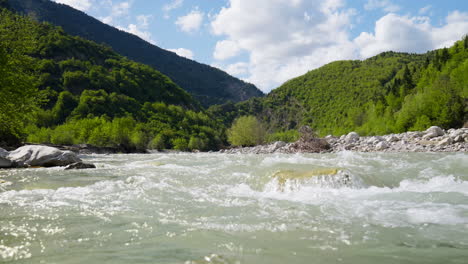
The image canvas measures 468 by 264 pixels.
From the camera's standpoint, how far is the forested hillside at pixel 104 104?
68.4 metres

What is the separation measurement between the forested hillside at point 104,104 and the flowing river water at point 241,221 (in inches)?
780

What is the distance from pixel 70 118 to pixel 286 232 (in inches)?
3769

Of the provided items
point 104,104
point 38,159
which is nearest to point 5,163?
point 38,159

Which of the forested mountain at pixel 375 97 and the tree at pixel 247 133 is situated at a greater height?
the forested mountain at pixel 375 97

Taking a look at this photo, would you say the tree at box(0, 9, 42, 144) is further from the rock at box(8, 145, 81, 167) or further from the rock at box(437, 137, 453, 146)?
the rock at box(437, 137, 453, 146)

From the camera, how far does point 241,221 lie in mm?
5867

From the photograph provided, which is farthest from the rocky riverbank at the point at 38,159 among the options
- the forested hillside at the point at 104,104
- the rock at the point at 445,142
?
the rock at the point at 445,142

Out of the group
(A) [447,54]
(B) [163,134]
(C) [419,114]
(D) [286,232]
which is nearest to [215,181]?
(D) [286,232]

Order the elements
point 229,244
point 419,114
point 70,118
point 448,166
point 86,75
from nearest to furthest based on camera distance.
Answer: point 229,244, point 448,166, point 419,114, point 70,118, point 86,75

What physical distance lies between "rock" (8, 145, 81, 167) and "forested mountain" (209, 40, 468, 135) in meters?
49.6

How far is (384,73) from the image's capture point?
150m

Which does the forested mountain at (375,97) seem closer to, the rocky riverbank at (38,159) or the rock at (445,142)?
the rock at (445,142)

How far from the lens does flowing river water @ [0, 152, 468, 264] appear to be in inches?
157

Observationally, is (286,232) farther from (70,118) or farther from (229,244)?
(70,118)
